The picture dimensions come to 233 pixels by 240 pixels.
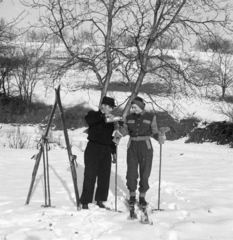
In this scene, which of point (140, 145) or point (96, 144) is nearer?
point (140, 145)

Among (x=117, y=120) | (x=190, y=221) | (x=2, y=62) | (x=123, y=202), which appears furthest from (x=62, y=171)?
(x=2, y=62)

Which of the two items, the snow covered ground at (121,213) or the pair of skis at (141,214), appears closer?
the snow covered ground at (121,213)

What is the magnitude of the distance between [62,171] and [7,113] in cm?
1994

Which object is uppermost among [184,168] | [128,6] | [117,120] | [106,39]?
[128,6]

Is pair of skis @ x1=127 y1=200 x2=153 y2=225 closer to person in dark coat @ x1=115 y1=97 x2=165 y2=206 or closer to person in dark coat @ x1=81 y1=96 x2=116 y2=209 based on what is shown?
person in dark coat @ x1=115 y1=97 x2=165 y2=206

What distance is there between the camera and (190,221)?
13.1 ft

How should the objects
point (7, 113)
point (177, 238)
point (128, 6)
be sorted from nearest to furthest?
point (177, 238), point (128, 6), point (7, 113)

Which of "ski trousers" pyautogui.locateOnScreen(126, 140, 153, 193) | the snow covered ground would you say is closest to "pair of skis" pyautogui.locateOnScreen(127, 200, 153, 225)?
the snow covered ground

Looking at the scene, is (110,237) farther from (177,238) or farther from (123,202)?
(123,202)

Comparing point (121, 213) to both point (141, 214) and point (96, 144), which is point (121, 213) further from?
point (96, 144)

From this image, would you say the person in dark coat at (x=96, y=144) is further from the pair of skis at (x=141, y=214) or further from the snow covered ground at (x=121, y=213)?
the pair of skis at (x=141, y=214)

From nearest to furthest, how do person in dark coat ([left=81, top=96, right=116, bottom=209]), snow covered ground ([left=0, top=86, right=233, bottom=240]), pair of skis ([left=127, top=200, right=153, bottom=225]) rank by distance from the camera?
snow covered ground ([left=0, top=86, right=233, bottom=240]), pair of skis ([left=127, top=200, right=153, bottom=225]), person in dark coat ([left=81, top=96, right=116, bottom=209])

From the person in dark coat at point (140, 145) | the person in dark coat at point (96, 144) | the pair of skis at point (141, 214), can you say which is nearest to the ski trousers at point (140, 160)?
the person in dark coat at point (140, 145)

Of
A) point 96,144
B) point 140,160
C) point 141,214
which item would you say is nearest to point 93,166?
point 96,144
